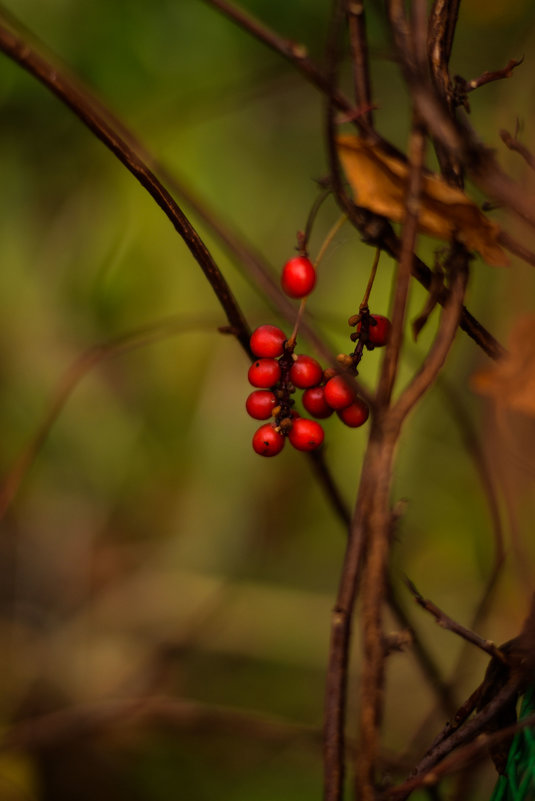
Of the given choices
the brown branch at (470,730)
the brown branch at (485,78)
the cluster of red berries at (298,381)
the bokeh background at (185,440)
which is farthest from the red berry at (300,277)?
the bokeh background at (185,440)

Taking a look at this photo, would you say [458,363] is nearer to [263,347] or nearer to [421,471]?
[421,471]

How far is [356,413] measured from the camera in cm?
38

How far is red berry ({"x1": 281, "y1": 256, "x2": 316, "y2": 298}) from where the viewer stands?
0.38 m

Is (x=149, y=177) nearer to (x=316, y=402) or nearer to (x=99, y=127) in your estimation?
(x=99, y=127)

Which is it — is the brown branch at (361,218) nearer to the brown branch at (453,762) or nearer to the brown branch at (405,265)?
the brown branch at (405,265)

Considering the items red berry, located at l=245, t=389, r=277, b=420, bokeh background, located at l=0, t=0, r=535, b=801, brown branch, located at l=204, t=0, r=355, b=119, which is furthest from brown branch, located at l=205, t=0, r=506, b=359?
bokeh background, located at l=0, t=0, r=535, b=801

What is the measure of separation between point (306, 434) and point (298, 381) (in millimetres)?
30

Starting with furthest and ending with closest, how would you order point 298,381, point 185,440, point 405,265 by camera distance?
point 185,440 < point 298,381 < point 405,265

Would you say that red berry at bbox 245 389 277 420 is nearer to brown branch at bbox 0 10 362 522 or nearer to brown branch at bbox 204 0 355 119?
brown branch at bbox 0 10 362 522

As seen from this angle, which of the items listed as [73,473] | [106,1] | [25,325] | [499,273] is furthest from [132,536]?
[106,1]

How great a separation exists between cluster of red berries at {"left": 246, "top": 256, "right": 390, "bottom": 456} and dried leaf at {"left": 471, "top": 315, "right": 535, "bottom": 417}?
6 cm

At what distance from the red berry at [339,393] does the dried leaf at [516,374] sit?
2.5 inches

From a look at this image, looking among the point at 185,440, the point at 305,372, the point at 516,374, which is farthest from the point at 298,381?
the point at 185,440

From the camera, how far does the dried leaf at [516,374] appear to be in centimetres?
37
